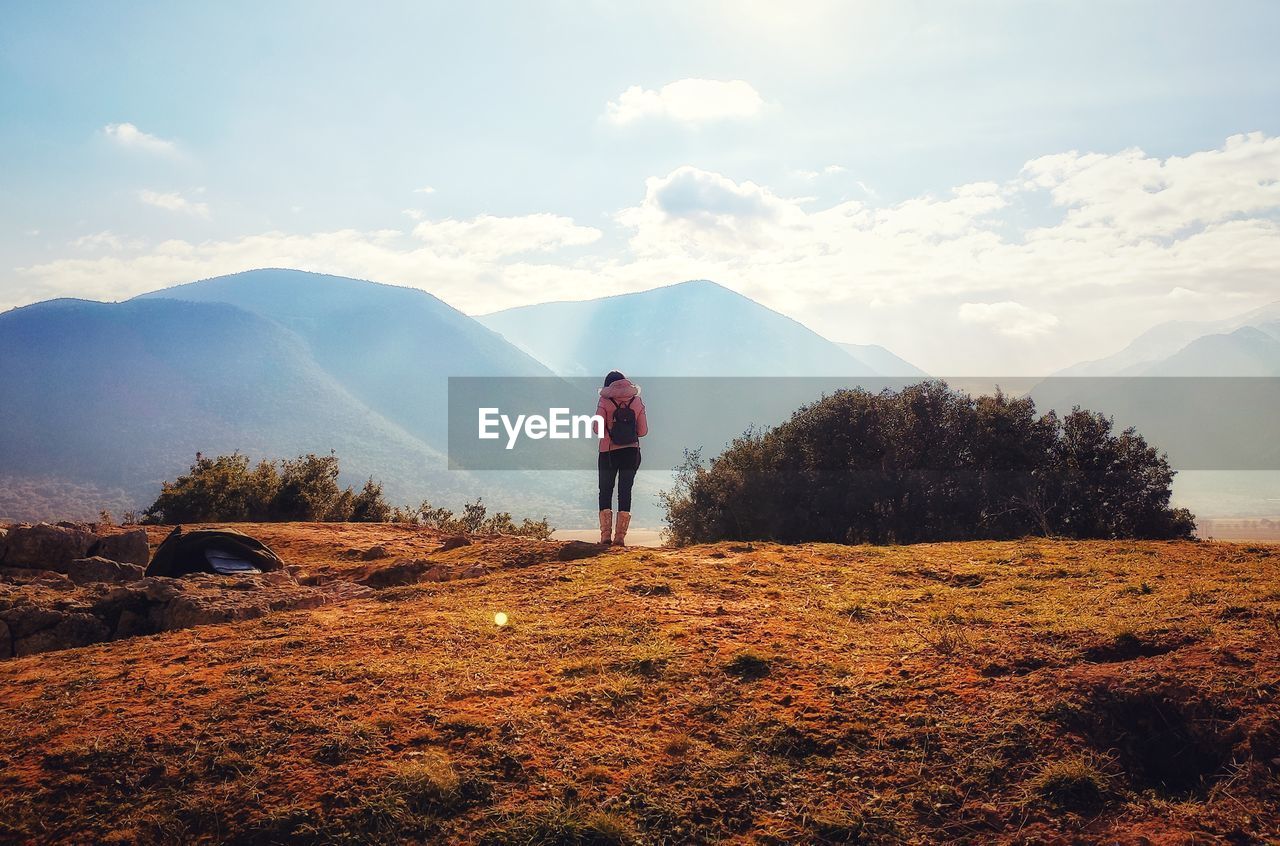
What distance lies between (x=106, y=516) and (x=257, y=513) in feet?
25.4

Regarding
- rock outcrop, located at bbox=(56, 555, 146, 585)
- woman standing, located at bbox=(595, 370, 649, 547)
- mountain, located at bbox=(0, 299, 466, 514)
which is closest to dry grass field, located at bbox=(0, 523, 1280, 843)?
rock outcrop, located at bbox=(56, 555, 146, 585)

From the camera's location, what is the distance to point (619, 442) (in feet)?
45.2

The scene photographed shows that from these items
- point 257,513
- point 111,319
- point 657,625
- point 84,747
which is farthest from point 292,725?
point 111,319

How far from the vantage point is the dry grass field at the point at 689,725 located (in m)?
4.81

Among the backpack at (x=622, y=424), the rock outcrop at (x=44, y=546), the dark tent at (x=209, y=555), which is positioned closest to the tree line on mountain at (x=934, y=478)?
Result: the backpack at (x=622, y=424)

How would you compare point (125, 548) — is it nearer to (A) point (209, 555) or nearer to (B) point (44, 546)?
(B) point (44, 546)

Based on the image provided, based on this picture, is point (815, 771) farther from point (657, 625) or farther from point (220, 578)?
point (220, 578)

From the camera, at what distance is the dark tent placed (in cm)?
1225

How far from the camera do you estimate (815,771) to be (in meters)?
5.20

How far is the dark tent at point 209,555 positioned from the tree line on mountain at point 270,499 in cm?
1214

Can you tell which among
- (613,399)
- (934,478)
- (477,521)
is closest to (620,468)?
(613,399)

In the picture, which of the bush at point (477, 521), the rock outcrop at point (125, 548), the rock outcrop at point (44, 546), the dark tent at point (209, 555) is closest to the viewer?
the dark tent at point (209, 555)

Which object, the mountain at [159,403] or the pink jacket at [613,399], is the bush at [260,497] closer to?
the pink jacket at [613,399]

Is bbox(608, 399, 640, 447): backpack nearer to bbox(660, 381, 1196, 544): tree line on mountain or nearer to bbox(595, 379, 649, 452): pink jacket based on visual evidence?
bbox(595, 379, 649, 452): pink jacket
